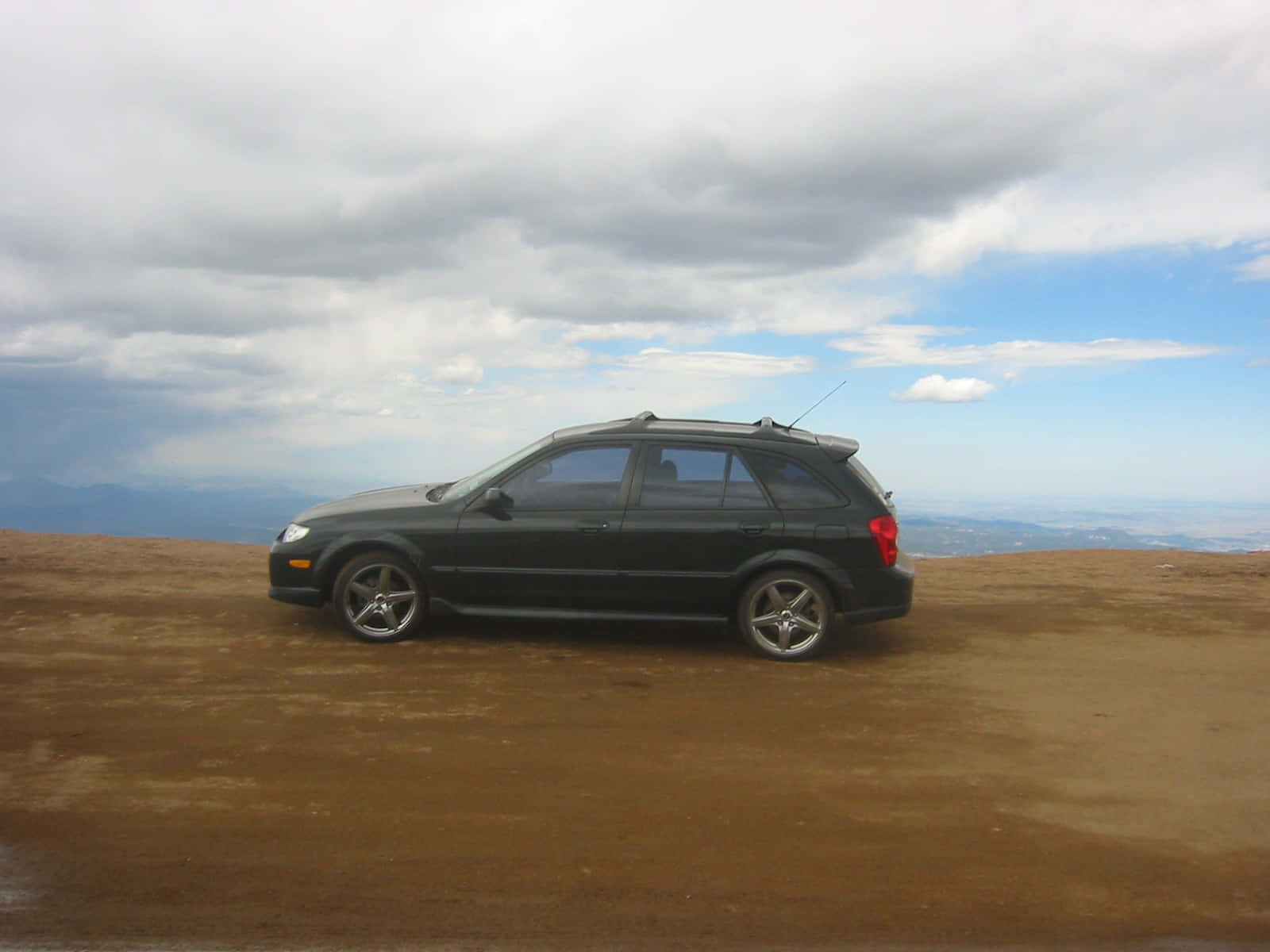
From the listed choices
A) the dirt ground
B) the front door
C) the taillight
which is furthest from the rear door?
the taillight

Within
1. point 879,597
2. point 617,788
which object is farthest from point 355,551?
point 879,597

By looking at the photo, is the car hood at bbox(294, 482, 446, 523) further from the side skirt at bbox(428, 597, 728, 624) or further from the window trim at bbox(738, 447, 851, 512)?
the window trim at bbox(738, 447, 851, 512)

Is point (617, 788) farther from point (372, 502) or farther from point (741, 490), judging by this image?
point (372, 502)

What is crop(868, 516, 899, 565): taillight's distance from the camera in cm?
734

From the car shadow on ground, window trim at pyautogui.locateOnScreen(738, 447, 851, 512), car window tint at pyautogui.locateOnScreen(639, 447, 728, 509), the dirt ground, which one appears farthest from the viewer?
the car shadow on ground

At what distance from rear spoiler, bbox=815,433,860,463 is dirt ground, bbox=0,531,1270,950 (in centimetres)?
153

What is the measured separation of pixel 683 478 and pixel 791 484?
81 cm

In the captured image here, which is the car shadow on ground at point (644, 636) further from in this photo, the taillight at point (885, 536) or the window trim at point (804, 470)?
the window trim at point (804, 470)

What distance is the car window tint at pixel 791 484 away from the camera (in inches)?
293

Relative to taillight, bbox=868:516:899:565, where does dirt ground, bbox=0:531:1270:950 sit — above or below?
below

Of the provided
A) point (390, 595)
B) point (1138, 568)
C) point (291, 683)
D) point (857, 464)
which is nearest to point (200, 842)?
point (291, 683)

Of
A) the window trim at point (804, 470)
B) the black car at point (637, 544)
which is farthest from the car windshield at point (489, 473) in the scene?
the window trim at point (804, 470)

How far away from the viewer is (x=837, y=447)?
773 cm

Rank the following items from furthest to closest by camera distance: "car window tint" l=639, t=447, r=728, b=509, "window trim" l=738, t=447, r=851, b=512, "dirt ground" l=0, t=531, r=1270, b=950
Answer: "car window tint" l=639, t=447, r=728, b=509
"window trim" l=738, t=447, r=851, b=512
"dirt ground" l=0, t=531, r=1270, b=950
